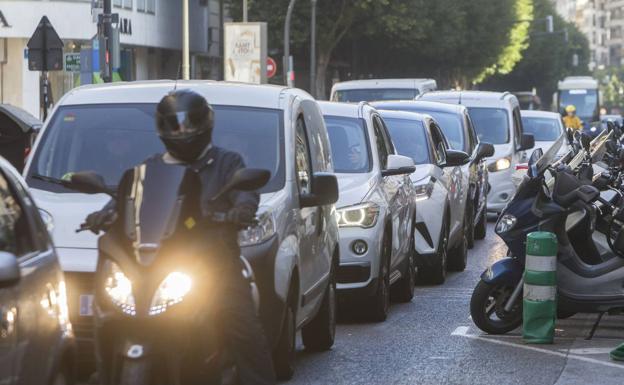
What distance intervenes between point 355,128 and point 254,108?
180 inches

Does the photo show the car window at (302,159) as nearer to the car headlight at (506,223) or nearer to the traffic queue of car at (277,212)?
the traffic queue of car at (277,212)

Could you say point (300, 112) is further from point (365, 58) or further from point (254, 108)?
point (365, 58)

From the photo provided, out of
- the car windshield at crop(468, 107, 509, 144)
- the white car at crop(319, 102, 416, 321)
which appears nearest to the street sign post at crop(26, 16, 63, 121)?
the car windshield at crop(468, 107, 509, 144)

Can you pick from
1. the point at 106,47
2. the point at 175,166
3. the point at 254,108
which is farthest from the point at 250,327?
the point at 106,47

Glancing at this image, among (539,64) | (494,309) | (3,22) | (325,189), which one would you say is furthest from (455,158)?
(539,64)

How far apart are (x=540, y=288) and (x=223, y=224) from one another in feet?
16.4

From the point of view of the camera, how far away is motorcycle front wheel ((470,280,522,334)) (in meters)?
11.7

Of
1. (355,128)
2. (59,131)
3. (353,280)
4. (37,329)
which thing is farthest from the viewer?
(355,128)

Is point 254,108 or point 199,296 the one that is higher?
point 254,108

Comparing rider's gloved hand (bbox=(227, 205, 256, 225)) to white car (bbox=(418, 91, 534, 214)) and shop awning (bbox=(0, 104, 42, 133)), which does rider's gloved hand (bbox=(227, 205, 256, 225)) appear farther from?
white car (bbox=(418, 91, 534, 214))

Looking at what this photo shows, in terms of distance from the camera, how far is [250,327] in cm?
661

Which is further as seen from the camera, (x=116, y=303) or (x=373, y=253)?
(x=373, y=253)

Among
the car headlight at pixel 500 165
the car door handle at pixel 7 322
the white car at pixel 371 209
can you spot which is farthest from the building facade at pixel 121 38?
the car door handle at pixel 7 322

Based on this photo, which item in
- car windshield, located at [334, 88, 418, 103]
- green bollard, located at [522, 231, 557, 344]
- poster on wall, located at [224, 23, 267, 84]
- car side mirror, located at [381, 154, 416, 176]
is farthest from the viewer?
poster on wall, located at [224, 23, 267, 84]
